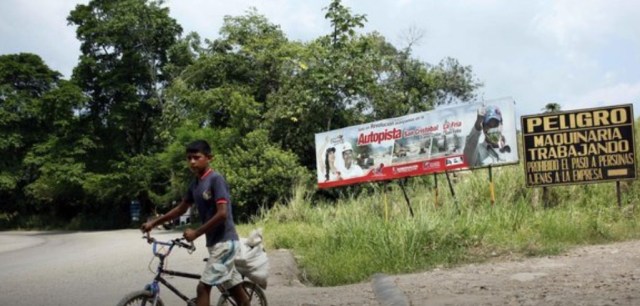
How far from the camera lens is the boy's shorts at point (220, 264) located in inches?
210

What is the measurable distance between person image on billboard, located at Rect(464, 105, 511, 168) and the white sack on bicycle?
1005 centimetres

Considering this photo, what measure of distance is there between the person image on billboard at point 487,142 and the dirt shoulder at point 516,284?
14.2 feet

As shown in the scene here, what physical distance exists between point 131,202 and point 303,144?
1938 cm

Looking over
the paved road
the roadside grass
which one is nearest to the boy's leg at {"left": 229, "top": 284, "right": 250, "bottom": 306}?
the paved road

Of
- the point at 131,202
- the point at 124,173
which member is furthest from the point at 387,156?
the point at 131,202

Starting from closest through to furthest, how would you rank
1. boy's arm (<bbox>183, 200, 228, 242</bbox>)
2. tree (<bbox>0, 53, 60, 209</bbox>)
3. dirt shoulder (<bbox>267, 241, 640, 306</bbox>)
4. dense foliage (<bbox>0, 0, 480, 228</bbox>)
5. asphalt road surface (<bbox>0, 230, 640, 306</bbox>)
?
1. boy's arm (<bbox>183, 200, 228, 242</bbox>)
2. dirt shoulder (<bbox>267, 241, 640, 306</bbox>)
3. asphalt road surface (<bbox>0, 230, 640, 306</bbox>)
4. dense foliage (<bbox>0, 0, 480, 228</bbox>)
5. tree (<bbox>0, 53, 60, 209</bbox>)

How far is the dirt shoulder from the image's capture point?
682cm

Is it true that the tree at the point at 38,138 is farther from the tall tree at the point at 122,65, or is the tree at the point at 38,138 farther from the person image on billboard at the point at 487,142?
the person image on billboard at the point at 487,142

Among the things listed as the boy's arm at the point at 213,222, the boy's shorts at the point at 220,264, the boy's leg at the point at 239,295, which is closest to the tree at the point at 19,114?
the boy's leg at the point at 239,295

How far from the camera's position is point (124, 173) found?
40.1 metres

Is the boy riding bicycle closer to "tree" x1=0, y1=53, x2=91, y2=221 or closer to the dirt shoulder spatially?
the dirt shoulder

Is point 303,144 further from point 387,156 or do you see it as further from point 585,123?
point 585,123

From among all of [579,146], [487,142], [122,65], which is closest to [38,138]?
[122,65]

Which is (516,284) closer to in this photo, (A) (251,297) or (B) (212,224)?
(A) (251,297)
